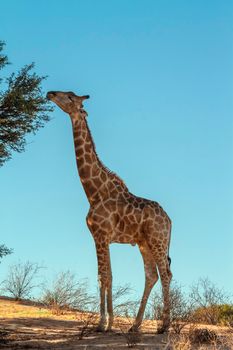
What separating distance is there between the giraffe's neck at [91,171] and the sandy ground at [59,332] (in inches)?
103

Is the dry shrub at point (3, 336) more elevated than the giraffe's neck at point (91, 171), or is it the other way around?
the giraffe's neck at point (91, 171)

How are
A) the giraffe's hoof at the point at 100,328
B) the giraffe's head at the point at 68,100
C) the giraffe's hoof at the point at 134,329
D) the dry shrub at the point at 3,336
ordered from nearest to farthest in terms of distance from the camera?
the dry shrub at the point at 3,336 → the giraffe's hoof at the point at 134,329 → the giraffe's hoof at the point at 100,328 → the giraffe's head at the point at 68,100

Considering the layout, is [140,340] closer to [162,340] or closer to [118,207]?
[162,340]

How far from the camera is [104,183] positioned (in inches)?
549

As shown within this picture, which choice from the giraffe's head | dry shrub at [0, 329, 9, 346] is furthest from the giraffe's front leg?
the giraffe's head

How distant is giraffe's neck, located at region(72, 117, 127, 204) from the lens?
45.3 ft

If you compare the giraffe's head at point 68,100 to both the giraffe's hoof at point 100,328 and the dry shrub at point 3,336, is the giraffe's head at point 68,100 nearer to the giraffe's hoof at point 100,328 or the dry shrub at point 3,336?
the giraffe's hoof at point 100,328

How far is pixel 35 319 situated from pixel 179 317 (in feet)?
13.5

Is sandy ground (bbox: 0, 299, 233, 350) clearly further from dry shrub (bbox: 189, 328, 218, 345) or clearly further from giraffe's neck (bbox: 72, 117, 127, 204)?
giraffe's neck (bbox: 72, 117, 127, 204)

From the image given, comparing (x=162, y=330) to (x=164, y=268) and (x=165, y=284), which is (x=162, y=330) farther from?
(x=164, y=268)

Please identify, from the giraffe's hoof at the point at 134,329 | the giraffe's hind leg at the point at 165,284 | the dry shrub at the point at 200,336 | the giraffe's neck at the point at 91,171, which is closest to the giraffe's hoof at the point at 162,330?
the giraffe's hind leg at the point at 165,284

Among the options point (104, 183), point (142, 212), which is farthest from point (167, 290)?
point (104, 183)

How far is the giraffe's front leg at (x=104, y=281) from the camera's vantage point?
13055 millimetres

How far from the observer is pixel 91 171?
1402cm
